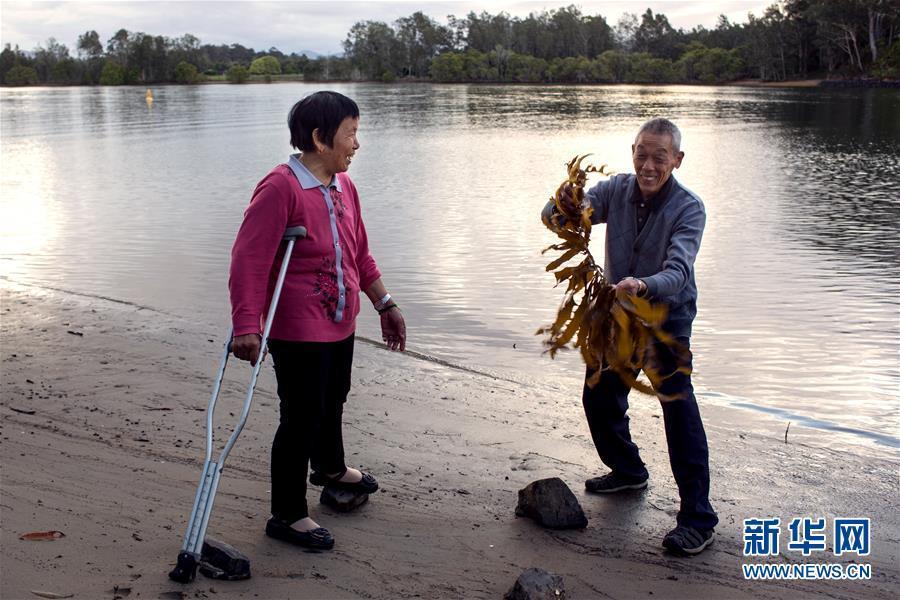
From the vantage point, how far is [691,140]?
31875mm

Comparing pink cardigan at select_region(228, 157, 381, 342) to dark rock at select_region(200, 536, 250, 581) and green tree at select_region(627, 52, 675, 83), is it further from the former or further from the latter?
green tree at select_region(627, 52, 675, 83)

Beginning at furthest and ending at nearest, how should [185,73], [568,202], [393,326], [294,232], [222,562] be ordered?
[185,73]
[393,326]
[568,202]
[294,232]
[222,562]

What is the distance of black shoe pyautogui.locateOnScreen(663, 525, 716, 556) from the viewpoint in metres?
3.86

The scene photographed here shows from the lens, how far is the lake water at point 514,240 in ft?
25.3

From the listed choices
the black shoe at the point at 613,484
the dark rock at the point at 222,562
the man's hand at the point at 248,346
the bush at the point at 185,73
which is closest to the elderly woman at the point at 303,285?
the man's hand at the point at 248,346

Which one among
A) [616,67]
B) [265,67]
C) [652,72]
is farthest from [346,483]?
[265,67]

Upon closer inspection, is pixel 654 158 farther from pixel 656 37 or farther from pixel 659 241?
pixel 656 37

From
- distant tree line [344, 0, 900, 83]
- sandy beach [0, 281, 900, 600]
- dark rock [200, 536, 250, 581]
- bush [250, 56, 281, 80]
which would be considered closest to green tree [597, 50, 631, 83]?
distant tree line [344, 0, 900, 83]

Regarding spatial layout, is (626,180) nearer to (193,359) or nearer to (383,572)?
(383,572)

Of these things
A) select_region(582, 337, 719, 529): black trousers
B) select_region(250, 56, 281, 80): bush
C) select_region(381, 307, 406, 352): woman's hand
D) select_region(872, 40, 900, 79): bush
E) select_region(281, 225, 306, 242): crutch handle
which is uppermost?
select_region(250, 56, 281, 80): bush

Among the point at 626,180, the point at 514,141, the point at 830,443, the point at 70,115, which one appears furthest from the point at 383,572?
the point at 70,115

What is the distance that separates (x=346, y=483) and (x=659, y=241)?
71.9 inches

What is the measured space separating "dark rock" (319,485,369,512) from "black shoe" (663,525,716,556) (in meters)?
1.42

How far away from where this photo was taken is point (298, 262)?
143 inches
